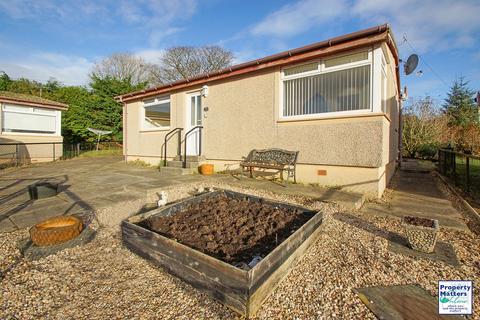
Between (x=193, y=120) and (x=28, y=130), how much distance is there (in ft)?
36.7

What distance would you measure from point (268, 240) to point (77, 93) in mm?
26836

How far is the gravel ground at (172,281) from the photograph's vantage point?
1.81 meters

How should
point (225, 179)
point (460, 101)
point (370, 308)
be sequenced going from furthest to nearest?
point (460, 101), point (225, 179), point (370, 308)

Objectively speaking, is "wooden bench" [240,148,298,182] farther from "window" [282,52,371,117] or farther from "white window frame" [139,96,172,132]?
"white window frame" [139,96,172,132]

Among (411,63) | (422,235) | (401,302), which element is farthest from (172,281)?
(411,63)

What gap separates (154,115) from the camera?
1148cm

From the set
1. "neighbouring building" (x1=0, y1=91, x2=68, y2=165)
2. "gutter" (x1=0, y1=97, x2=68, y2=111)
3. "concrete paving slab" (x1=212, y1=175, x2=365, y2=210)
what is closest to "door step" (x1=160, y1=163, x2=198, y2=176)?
"concrete paving slab" (x1=212, y1=175, x2=365, y2=210)

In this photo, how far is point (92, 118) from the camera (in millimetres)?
20328

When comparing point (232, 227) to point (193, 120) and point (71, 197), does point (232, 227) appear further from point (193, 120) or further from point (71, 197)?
point (193, 120)

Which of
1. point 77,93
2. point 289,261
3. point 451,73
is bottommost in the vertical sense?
point 289,261

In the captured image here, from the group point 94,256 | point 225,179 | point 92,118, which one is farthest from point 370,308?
point 92,118

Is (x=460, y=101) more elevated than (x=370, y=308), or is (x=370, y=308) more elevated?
(x=460, y=101)

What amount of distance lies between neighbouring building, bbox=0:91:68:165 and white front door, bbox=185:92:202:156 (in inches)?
355

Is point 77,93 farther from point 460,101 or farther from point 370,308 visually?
point 460,101
